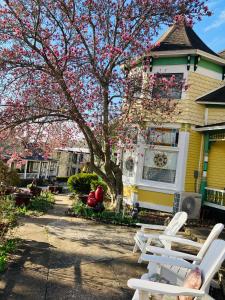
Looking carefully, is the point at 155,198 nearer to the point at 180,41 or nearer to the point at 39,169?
the point at 180,41

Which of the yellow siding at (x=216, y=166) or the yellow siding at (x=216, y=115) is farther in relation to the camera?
the yellow siding at (x=216, y=115)

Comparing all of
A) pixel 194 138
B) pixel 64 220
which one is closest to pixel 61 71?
pixel 64 220

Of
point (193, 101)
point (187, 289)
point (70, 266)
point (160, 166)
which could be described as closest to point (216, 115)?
point (193, 101)

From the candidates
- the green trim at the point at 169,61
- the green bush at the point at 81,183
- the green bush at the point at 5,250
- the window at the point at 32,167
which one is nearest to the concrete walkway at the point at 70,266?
the green bush at the point at 5,250

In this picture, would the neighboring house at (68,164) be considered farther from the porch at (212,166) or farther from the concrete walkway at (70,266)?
the concrete walkway at (70,266)

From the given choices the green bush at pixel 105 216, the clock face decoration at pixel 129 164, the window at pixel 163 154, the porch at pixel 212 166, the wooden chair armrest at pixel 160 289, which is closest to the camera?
the wooden chair armrest at pixel 160 289

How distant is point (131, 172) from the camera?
14531 millimetres

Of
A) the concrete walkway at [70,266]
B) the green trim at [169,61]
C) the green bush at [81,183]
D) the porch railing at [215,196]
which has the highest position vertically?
the green trim at [169,61]

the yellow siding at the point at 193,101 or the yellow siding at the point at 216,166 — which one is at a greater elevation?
the yellow siding at the point at 193,101

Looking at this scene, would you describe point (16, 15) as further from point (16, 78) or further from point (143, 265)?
point (143, 265)

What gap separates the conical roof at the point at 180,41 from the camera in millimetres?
13875

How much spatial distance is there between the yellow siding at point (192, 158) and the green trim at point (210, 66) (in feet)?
8.35

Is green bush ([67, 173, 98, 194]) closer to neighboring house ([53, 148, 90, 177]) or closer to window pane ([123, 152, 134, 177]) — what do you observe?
window pane ([123, 152, 134, 177])

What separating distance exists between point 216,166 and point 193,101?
8.37 feet
